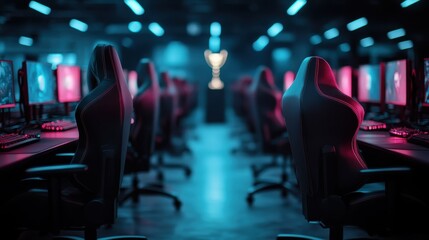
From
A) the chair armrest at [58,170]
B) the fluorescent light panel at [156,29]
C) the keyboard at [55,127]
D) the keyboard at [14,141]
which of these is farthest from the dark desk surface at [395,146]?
the fluorescent light panel at [156,29]

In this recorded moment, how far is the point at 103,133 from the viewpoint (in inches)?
95.3

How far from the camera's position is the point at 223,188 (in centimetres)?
535

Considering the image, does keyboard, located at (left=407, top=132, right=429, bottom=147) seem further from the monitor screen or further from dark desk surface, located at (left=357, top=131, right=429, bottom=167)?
the monitor screen

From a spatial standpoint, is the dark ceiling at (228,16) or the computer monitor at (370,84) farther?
the dark ceiling at (228,16)

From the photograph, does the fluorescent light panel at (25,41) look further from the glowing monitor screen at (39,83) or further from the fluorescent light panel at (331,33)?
the glowing monitor screen at (39,83)

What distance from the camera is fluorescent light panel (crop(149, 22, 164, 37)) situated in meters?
14.4

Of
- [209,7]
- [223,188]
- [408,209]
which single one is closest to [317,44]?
[209,7]

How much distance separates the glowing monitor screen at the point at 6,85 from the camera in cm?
326

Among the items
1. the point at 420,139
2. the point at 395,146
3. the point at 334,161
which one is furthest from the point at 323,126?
the point at 420,139

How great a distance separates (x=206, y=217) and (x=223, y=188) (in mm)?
1258

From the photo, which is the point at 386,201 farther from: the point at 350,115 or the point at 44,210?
the point at 44,210

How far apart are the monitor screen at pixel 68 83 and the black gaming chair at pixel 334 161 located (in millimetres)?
2599

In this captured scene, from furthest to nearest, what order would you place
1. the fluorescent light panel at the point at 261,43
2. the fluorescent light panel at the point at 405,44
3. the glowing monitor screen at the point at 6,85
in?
the fluorescent light panel at the point at 405,44, the fluorescent light panel at the point at 261,43, the glowing monitor screen at the point at 6,85

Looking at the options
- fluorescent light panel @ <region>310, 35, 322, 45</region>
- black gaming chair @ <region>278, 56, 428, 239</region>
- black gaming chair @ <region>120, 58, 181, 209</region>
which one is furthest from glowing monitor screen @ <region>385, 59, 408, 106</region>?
fluorescent light panel @ <region>310, 35, 322, 45</region>
